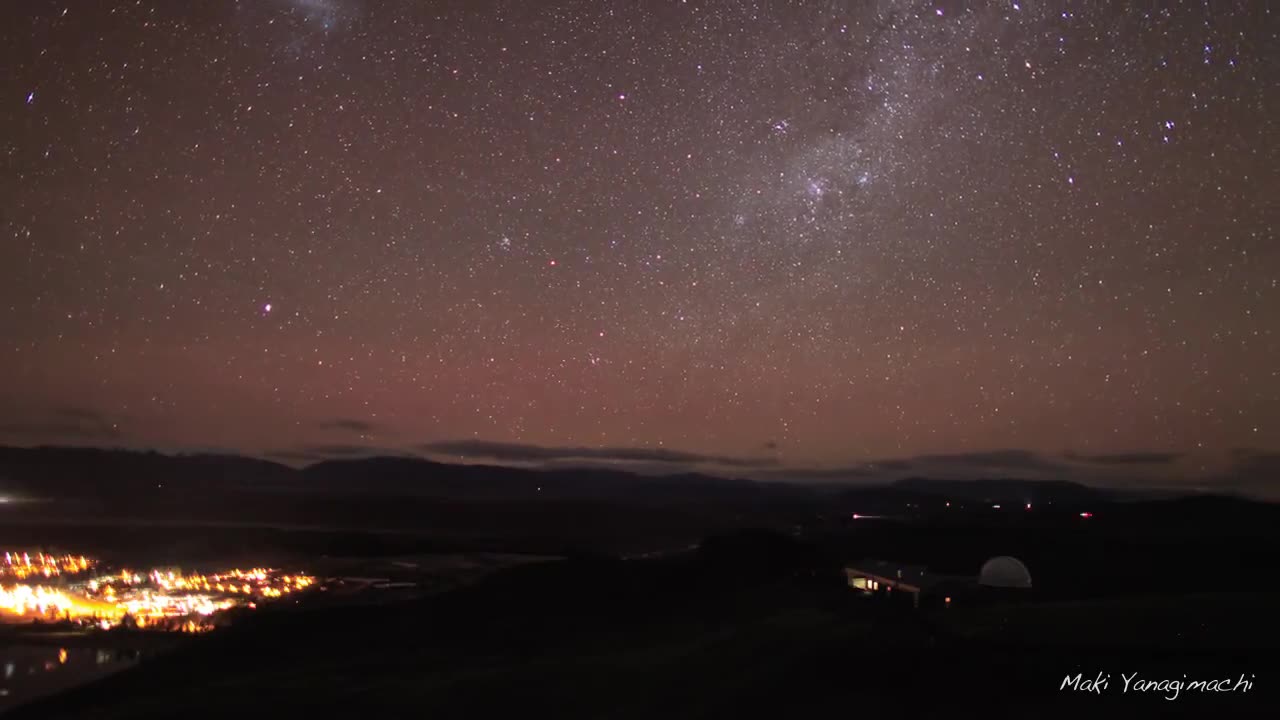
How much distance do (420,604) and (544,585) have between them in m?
5.89

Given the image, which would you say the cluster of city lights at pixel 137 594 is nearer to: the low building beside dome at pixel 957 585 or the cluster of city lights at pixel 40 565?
the cluster of city lights at pixel 40 565

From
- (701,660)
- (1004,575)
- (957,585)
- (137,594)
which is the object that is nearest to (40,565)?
(137,594)

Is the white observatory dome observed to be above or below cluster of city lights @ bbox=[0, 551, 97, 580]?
above

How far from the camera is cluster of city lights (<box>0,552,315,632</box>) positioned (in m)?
39.8

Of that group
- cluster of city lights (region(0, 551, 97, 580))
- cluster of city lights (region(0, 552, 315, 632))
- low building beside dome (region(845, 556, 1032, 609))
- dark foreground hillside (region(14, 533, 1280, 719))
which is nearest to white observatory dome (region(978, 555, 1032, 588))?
low building beside dome (region(845, 556, 1032, 609))

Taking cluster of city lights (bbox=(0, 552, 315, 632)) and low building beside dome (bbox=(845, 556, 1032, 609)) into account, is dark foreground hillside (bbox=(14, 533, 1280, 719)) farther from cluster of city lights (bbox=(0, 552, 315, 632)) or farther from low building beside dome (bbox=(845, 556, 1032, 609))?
cluster of city lights (bbox=(0, 552, 315, 632))

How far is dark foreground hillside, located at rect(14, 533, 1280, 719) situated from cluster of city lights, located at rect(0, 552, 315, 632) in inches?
229

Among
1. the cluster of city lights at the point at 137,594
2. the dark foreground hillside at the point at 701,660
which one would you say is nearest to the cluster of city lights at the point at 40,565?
the cluster of city lights at the point at 137,594

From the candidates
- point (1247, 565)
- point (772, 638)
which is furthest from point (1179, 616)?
point (1247, 565)

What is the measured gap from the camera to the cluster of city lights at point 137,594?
39.8 meters

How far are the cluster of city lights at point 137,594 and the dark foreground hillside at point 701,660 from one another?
5.81 metres

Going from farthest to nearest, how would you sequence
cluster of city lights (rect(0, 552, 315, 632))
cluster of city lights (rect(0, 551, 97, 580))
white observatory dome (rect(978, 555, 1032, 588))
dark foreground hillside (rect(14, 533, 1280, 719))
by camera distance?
cluster of city lights (rect(0, 551, 97, 580)) → cluster of city lights (rect(0, 552, 315, 632)) → white observatory dome (rect(978, 555, 1032, 588)) → dark foreground hillside (rect(14, 533, 1280, 719))

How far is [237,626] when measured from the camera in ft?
120

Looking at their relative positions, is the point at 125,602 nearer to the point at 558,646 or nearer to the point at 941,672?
the point at 558,646
